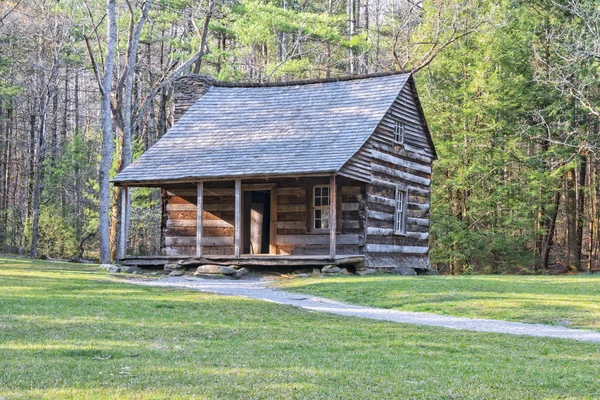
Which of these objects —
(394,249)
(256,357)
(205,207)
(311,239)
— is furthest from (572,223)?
(256,357)

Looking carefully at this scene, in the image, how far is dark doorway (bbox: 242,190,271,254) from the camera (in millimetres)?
27255

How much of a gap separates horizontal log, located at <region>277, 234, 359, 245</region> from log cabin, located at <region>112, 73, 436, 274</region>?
35 millimetres

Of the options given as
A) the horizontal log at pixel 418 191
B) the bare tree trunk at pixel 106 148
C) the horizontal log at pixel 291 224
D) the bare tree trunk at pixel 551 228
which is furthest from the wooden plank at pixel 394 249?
the bare tree trunk at pixel 106 148

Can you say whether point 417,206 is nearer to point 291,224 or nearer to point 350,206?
point 350,206

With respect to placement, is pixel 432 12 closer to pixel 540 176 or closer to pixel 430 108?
pixel 430 108

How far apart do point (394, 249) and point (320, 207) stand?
3.41m

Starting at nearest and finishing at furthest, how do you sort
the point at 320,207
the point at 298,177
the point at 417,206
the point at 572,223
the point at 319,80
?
the point at 298,177
the point at 320,207
the point at 417,206
the point at 319,80
the point at 572,223

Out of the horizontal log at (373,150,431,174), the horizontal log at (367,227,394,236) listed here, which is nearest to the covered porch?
the horizontal log at (367,227,394,236)

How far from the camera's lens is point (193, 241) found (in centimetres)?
2722

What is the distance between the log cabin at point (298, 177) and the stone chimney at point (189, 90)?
1.17 meters

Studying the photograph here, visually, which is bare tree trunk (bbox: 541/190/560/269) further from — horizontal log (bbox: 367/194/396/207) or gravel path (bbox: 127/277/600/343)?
gravel path (bbox: 127/277/600/343)

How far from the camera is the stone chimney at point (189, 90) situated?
1223 inches

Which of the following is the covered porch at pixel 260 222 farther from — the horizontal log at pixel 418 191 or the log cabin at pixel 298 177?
the horizontal log at pixel 418 191

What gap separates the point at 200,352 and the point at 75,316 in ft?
13.2
